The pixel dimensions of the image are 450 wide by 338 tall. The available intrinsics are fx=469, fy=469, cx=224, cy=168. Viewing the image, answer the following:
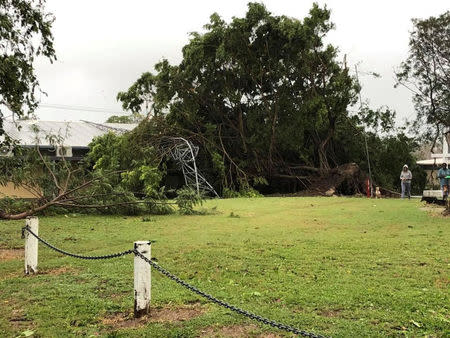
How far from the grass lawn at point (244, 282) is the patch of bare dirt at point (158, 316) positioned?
0.01 meters

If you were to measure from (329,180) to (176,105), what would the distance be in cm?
904

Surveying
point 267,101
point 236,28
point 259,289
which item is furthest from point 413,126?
point 259,289

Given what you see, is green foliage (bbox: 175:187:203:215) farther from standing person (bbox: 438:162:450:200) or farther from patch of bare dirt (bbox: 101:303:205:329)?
patch of bare dirt (bbox: 101:303:205:329)

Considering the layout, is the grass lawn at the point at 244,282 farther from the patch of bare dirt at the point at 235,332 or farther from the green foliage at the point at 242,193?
the green foliage at the point at 242,193

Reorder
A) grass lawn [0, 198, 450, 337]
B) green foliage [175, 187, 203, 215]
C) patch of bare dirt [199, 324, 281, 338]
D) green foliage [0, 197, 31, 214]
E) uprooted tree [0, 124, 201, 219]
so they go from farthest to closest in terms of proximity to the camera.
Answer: green foliage [175, 187, 203, 215] < green foliage [0, 197, 31, 214] < uprooted tree [0, 124, 201, 219] < grass lawn [0, 198, 450, 337] < patch of bare dirt [199, 324, 281, 338]

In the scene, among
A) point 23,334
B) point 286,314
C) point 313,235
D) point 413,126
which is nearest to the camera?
point 23,334

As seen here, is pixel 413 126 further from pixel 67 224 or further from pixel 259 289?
pixel 259 289

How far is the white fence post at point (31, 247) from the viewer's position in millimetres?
6250

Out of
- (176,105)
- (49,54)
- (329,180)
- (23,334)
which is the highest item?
(176,105)

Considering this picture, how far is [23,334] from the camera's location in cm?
410

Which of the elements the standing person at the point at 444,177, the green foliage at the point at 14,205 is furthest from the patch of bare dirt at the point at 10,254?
the standing person at the point at 444,177

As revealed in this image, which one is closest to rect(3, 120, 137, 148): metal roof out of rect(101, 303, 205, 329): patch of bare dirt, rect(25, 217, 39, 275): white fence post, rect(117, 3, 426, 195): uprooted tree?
rect(117, 3, 426, 195): uprooted tree

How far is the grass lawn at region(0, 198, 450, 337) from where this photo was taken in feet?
13.8

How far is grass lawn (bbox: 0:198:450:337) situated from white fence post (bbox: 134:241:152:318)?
4.7 inches
